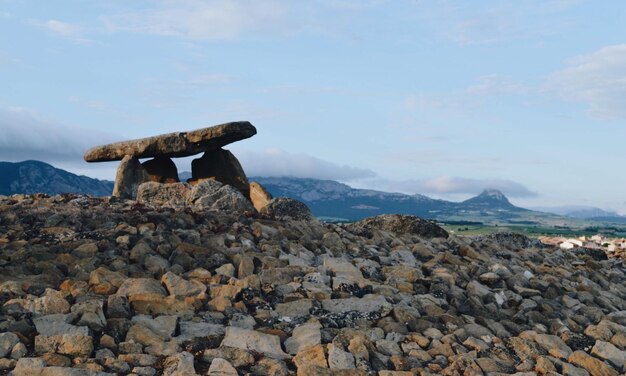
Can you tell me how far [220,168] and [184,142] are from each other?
6.53 ft

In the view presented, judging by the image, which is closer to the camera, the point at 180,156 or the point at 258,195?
the point at 258,195

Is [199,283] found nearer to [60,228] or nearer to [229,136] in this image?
[60,228]

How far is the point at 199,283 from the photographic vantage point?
11.7 metres

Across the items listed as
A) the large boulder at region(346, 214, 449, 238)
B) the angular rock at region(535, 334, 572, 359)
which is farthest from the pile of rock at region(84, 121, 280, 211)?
the angular rock at region(535, 334, 572, 359)

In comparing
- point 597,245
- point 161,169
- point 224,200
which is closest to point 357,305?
point 224,200

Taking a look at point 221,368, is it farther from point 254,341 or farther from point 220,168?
point 220,168

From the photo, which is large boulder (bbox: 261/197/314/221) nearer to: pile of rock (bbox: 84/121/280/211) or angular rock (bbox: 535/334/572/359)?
pile of rock (bbox: 84/121/280/211)

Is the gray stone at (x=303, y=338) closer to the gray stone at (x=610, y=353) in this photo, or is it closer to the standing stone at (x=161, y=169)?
the gray stone at (x=610, y=353)

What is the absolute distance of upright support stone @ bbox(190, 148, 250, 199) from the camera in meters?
28.0

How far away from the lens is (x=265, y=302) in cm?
1144

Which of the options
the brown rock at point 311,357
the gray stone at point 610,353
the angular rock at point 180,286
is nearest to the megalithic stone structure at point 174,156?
the angular rock at point 180,286

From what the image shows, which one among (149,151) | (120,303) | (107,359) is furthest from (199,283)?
(149,151)

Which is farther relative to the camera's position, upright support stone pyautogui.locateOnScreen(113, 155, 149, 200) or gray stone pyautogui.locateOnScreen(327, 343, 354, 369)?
upright support stone pyautogui.locateOnScreen(113, 155, 149, 200)

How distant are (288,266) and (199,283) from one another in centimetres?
200
